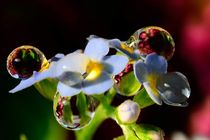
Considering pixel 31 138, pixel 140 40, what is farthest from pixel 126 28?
pixel 140 40

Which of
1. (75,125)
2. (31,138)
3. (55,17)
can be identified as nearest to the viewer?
(75,125)

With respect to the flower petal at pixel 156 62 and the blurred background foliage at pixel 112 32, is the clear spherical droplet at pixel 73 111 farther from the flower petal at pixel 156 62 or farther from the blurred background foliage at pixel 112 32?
the blurred background foliage at pixel 112 32

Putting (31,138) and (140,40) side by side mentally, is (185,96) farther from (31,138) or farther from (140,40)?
(31,138)

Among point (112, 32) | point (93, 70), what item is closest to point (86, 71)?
point (93, 70)

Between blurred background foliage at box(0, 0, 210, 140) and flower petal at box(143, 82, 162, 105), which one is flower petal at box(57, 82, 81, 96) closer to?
flower petal at box(143, 82, 162, 105)

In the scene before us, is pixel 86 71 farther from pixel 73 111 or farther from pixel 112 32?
pixel 112 32

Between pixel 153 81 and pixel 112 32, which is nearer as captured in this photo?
pixel 153 81

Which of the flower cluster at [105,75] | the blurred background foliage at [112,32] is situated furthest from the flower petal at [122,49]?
the blurred background foliage at [112,32]
